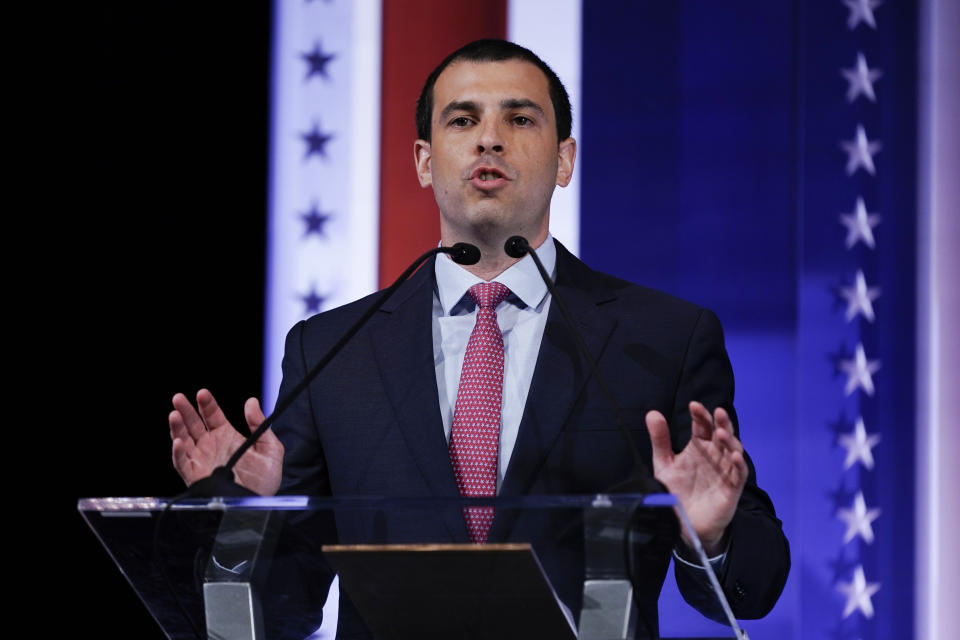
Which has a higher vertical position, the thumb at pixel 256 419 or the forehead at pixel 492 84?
A: the forehead at pixel 492 84

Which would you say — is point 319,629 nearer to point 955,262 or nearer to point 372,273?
point 372,273

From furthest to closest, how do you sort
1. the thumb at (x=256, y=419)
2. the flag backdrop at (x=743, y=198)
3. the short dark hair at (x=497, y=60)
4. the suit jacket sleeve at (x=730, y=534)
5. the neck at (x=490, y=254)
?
the flag backdrop at (x=743, y=198) → the short dark hair at (x=497, y=60) → the neck at (x=490, y=254) → the thumb at (x=256, y=419) → the suit jacket sleeve at (x=730, y=534)

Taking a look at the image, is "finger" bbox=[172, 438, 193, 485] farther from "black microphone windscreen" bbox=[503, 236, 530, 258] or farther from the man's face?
the man's face

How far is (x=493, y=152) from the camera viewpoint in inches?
79.0

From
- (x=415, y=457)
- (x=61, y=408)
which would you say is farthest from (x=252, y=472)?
(x=61, y=408)

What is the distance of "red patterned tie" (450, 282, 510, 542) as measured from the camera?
1.73 meters

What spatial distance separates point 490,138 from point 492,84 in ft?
0.49

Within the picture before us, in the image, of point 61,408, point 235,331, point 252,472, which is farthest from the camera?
point 235,331

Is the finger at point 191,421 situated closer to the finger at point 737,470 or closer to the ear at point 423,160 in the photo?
the finger at point 737,470

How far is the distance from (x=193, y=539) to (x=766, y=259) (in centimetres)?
209

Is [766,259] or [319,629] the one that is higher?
[766,259]

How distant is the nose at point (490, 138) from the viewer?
2.01 meters

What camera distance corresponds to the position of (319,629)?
1315 mm

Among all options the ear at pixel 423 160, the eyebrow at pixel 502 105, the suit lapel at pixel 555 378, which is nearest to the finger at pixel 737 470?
the suit lapel at pixel 555 378
